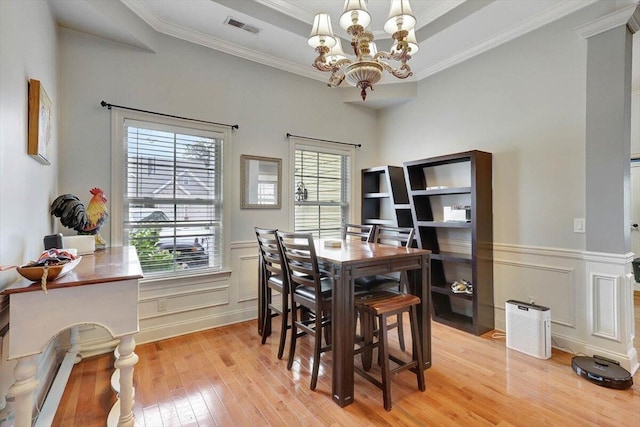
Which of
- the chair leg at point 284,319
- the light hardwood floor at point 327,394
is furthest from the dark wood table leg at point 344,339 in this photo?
the chair leg at point 284,319

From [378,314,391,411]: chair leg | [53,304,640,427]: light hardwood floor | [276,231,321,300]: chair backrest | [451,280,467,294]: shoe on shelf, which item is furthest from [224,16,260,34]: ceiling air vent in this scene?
[451,280,467,294]: shoe on shelf

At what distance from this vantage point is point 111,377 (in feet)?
7.27

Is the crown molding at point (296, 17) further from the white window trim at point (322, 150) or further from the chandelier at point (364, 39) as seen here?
the chandelier at point (364, 39)

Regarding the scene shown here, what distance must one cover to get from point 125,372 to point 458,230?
10.8 feet

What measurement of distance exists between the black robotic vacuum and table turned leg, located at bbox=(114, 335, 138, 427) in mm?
2973

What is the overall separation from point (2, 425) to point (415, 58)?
4338 millimetres

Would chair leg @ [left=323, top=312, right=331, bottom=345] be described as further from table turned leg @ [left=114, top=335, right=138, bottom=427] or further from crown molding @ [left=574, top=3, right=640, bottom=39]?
crown molding @ [left=574, top=3, right=640, bottom=39]

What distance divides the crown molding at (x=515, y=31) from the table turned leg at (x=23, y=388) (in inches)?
168

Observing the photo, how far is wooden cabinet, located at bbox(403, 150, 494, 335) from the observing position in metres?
3.02

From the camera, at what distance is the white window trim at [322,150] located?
375 cm

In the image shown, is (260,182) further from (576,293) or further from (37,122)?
(576,293)

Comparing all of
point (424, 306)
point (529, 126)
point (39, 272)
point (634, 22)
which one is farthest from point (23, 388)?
point (634, 22)

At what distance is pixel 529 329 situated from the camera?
2.60m

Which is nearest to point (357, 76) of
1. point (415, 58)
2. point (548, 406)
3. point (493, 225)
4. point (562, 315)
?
point (415, 58)
